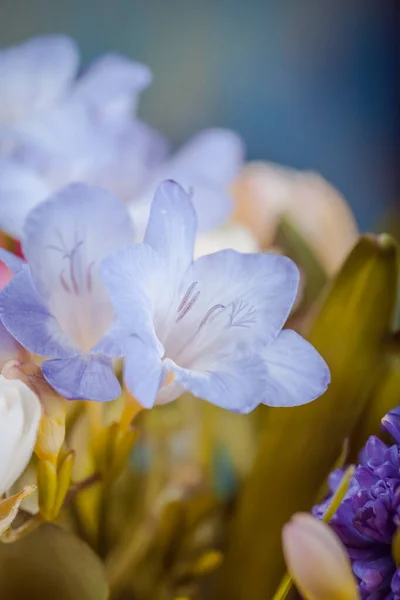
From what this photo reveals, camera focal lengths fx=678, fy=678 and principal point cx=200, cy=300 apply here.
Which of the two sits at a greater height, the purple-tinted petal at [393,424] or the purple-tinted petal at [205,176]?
the purple-tinted petal at [205,176]

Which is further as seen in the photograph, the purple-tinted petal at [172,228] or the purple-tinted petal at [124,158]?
the purple-tinted petal at [124,158]

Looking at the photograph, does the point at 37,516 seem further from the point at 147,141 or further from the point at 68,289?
the point at 147,141

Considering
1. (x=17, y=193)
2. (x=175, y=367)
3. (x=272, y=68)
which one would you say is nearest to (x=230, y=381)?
(x=175, y=367)

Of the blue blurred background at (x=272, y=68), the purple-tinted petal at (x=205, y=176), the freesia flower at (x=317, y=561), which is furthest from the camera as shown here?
the blue blurred background at (x=272, y=68)

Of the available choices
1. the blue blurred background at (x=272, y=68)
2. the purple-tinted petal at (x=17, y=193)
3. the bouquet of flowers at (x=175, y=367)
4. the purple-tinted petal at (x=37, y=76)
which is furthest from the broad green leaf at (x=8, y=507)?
the blue blurred background at (x=272, y=68)

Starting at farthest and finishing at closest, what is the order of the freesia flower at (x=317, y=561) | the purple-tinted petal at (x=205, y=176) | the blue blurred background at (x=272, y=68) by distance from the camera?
the blue blurred background at (x=272, y=68), the purple-tinted petal at (x=205, y=176), the freesia flower at (x=317, y=561)

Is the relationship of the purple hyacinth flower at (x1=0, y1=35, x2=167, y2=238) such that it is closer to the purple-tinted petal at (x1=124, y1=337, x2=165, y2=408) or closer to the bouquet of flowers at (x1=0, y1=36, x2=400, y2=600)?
the bouquet of flowers at (x1=0, y1=36, x2=400, y2=600)

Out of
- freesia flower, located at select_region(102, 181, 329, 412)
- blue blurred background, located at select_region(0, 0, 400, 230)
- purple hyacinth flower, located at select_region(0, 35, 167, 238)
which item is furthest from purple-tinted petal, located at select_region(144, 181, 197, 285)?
blue blurred background, located at select_region(0, 0, 400, 230)

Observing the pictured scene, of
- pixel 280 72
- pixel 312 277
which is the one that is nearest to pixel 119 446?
pixel 312 277

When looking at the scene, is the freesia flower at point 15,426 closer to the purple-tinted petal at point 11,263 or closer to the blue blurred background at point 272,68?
the purple-tinted petal at point 11,263
